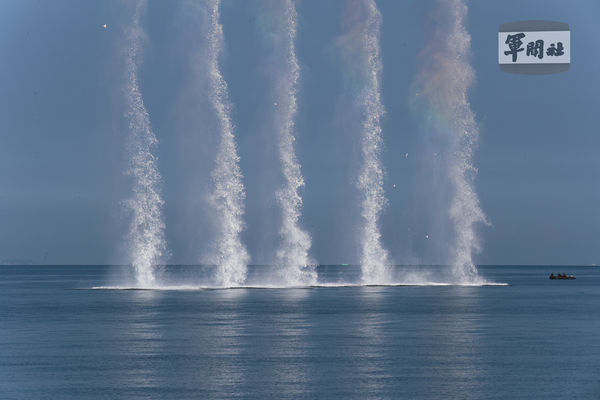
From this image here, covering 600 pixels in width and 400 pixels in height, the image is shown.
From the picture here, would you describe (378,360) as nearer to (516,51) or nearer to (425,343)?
(425,343)

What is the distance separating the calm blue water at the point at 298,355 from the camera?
98.9 ft

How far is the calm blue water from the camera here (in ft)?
98.9

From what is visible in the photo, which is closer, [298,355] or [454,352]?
[298,355]

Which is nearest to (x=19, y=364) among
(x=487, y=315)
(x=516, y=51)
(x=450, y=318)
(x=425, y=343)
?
(x=425, y=343)

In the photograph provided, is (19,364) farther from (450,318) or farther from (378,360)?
(450,318)

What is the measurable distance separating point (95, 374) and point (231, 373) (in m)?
4.79

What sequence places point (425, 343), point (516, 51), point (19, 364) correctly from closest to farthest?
point (516, 51), point (19, 364), point (425, 343)

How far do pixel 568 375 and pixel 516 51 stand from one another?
13571mm

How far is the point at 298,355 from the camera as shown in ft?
132

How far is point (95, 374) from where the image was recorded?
33844 millimetres

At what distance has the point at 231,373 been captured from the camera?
111 ft

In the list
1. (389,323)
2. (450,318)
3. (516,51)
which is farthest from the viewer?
(450,318)

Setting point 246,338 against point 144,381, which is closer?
point 144,381

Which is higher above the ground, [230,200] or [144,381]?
[230,200]
